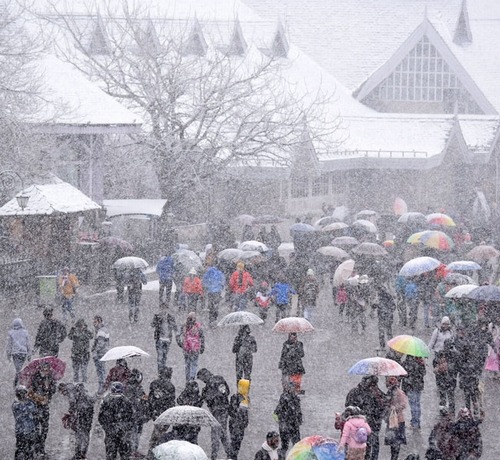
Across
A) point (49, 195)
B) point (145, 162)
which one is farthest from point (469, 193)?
point (49, 195)

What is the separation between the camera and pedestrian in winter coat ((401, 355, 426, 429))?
15.6 metres

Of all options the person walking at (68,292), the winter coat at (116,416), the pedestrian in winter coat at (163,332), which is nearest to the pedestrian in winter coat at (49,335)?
the pedestrian in winter coat at (163,332)

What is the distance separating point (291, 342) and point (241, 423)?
2.80 meters

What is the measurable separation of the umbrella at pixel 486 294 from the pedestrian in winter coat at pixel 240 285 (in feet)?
17.4

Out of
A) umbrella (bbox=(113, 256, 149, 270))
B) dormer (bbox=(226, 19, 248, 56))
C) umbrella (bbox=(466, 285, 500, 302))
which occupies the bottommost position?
umbrella (bbox=(466, 285, 500, 302))

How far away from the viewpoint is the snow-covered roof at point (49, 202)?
88.2 ft

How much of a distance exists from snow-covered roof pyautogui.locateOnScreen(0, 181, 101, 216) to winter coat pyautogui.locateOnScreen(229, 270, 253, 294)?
5572mm

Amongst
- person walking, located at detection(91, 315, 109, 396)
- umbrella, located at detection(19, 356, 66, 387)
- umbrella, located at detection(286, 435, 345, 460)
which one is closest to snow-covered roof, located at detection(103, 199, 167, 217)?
person walking, located at detection(91, 315, 109, 396)

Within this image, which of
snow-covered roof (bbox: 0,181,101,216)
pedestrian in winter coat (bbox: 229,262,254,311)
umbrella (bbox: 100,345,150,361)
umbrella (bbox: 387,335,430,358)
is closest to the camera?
umbrella (bbox: 100,345,150,361)

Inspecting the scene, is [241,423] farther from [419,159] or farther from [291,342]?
[419,159]

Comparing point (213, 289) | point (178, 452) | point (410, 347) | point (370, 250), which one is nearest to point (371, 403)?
point (410, 347)

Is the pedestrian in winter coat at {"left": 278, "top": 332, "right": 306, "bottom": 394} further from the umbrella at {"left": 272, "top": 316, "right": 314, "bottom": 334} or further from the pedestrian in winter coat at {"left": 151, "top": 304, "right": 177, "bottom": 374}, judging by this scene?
the pedestrian in winter coat at {"left": 151, "top": 304, "right": 177, "bottom": 374}

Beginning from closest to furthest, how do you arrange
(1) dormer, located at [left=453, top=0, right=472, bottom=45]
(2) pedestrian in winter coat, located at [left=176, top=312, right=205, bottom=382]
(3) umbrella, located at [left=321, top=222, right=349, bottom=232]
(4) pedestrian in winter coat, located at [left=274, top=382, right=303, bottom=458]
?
(4) pedestrian in winter coat, located at [left=274, top=382, right=303, bottom=458], (2) pedestrian in winter coat, located at [left=176, top=312, right=205, bottom=382], (3) umbrella, located at [left=321, top=222, right=349, bottom=232], (1) dormer, located at [left=453, top=0, right=472, bottom=45]

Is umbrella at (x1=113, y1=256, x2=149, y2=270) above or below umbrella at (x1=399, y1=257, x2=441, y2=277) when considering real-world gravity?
above
